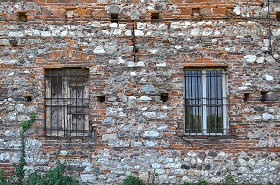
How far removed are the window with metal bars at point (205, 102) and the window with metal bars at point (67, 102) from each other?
2169 millimetres

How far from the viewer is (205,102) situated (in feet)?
23.6

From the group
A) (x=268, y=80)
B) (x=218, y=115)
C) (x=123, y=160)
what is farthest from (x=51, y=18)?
(x=268, y=80)

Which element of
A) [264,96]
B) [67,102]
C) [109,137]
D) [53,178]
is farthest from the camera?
[67,102]

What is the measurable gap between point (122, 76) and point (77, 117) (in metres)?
1.31

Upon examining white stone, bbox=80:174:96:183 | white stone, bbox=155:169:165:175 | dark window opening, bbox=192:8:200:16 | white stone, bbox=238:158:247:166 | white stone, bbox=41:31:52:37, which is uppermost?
dark window opening, bbox=192:8:200:16

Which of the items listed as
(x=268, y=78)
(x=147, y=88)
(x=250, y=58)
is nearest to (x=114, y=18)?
(x=147, y=88)

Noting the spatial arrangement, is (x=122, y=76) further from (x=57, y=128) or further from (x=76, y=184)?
(x=76, y=184)

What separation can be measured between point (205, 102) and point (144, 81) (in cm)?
138

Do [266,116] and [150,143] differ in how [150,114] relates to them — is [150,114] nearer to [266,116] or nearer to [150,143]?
[150,143]

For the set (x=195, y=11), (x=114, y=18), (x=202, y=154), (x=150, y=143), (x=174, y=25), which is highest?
(x=195, y=11)

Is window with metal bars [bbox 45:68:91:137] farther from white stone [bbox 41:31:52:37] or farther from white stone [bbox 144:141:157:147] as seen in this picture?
white stone [bbox 144:141:157:147]

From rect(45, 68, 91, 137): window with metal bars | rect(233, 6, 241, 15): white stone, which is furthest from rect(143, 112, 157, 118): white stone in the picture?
rect(233, 6, 241, 15): white stone

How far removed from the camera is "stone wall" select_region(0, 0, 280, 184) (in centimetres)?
694

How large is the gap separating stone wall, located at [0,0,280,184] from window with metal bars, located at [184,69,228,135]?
20cm
